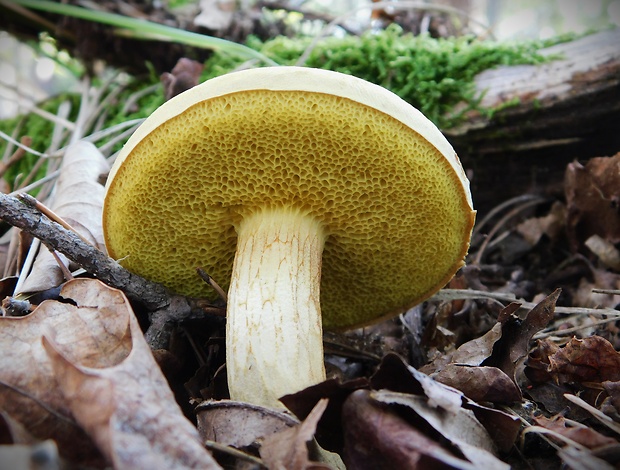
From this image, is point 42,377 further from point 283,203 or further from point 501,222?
point 501,222

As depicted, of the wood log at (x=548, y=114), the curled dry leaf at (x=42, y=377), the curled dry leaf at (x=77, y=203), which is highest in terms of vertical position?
the wood log at (x=548, y=114)

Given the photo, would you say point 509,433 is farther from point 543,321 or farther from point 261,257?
point 261,257

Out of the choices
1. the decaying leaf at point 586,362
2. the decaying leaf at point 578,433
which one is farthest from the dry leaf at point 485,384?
the decaying leaf at point 586,362

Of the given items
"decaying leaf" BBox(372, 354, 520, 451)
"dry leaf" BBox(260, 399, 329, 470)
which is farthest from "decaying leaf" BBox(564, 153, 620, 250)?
"dry leaf" BBox(260, 399, 329, 470)

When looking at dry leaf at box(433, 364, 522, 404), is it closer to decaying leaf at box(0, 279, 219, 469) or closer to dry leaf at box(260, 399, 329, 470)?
dry leaf at box(260, 399, 329, 470)

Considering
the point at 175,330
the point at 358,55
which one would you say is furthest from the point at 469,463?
the point at 358,55

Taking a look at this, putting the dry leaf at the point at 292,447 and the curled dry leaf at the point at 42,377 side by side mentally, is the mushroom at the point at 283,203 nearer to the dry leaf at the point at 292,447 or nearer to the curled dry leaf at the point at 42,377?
the dry leaf at the point at 292,447

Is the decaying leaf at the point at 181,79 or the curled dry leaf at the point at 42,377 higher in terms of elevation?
the decaying leaf at the point at 181,79
